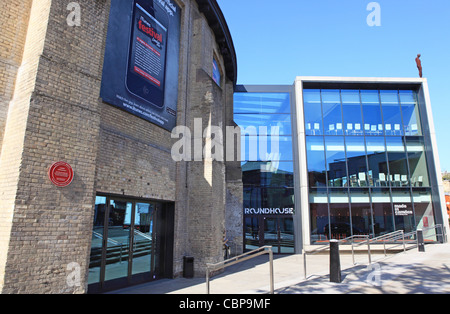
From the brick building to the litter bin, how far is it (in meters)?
0.18

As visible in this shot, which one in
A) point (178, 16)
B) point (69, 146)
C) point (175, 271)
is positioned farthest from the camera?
point (178, 16)

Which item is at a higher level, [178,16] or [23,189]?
[178,16]

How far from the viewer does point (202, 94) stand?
37.5 feet

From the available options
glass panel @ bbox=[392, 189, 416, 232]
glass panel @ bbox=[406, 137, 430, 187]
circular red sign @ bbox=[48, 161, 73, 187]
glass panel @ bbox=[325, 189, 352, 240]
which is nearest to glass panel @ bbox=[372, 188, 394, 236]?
glass panel @ bbox=[392, 189, 416, 232]

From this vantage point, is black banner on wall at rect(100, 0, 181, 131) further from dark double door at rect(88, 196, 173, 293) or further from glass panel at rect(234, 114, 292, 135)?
glass panel at rect(234, 114, 292, 135)

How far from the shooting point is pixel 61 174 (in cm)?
578

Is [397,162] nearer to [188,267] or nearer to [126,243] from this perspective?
[188,267]

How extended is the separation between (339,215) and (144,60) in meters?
14.1

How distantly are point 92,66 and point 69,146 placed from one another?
2.07m

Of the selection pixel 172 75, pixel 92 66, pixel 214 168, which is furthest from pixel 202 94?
pixel 92 66

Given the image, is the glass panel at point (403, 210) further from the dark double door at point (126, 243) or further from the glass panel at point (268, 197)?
the dark double door at point (126, 243)

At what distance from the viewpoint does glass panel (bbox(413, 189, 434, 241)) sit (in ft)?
56.8

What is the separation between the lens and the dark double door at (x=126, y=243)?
24.6 feet
